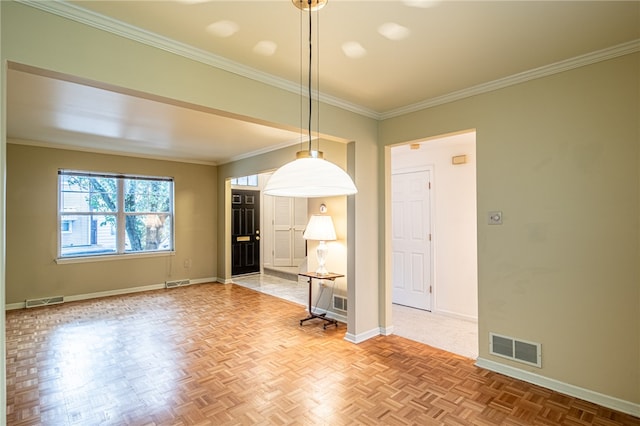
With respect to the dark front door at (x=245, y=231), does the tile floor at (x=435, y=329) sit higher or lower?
lower

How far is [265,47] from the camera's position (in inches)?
91.0

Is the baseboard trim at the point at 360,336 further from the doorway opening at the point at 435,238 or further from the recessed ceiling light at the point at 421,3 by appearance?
the recessed ceiling light at the point at 421,3

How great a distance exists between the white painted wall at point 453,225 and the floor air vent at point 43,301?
5933 mm

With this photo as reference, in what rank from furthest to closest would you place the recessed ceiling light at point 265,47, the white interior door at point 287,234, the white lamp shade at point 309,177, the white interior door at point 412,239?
the white interior door at point 287,234, the white interior door at point 412,239, the recessed ceiling light at point 265,47, the white lamp shade at point 309,177

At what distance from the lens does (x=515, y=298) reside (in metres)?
2.83

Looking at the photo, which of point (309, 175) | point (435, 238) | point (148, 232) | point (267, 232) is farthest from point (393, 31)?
point (267, 232)

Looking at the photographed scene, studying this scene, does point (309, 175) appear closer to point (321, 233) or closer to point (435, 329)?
point (321, 233)

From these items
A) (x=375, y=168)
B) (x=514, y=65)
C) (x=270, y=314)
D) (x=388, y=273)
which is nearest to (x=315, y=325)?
(x=270, y=314)

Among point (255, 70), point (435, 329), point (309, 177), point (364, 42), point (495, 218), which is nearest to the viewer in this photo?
point (309, 177)

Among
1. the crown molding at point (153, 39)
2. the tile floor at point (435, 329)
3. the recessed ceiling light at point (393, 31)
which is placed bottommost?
the tile floor at point (435, 329)

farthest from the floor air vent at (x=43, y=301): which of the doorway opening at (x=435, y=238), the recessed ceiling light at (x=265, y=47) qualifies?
the recessed ceiling light at (x=265, y=47)

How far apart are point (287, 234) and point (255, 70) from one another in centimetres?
569

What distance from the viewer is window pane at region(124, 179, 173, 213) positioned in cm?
613

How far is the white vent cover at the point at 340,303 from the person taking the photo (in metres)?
4.46
